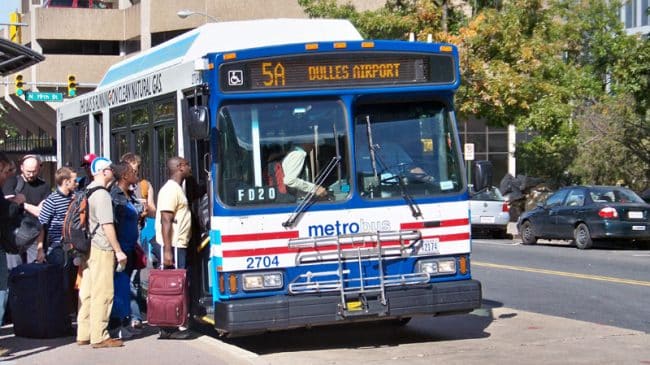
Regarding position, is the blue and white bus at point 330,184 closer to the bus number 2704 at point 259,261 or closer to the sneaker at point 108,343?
the bus number 2704 at point 259,261

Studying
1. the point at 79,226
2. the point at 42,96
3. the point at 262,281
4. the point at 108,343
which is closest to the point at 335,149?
the point at 262,281

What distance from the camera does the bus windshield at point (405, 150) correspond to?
34.7ft

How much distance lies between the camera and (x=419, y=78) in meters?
10.8

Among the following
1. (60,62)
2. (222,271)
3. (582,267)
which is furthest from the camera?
(60,62)

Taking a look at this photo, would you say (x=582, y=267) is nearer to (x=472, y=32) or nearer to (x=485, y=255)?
(x=485, y=255)

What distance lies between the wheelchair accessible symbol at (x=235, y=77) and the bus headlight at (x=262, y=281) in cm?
181

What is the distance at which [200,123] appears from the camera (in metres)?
10.0

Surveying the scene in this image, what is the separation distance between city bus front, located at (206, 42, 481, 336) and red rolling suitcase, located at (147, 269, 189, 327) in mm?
386

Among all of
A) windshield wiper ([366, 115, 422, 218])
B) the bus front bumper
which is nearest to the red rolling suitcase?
the bus front bumper

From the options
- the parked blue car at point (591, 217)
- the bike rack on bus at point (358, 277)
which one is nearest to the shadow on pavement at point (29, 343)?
the bike rack on bus at point (358, 277)

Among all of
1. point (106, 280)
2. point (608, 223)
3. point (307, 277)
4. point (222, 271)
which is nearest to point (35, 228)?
point (106, 280)

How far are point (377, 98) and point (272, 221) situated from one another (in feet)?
5.33

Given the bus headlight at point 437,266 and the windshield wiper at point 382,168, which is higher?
the windshield wiper at point 382,168

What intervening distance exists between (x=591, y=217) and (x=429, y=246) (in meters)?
15.7
